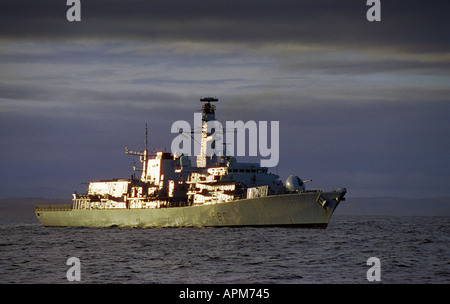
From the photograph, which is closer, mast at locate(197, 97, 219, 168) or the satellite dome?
the satellite dome

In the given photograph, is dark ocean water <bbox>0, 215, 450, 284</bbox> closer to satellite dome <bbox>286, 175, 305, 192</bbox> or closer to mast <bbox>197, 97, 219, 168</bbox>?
satellite dome <bbox>286, 175, 305, 192</bbox>

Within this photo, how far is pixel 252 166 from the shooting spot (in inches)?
2527

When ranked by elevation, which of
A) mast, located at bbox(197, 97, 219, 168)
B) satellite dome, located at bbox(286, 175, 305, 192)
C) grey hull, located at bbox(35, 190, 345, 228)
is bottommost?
grey hull, located at bbox(35, 190, 345, 228)

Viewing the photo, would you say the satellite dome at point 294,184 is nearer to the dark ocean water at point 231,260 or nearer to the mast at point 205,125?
the dark ocean water at point 231,260

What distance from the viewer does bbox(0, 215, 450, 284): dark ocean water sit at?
28.6 metres

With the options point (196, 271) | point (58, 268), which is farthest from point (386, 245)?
point (58, 268)

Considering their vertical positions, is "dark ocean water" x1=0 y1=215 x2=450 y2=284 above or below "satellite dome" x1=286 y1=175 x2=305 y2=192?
below

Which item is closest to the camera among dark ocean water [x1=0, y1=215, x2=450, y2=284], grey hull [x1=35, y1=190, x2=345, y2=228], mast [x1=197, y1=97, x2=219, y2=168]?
dark ocean water [x1=0, y1=215, x2=450, y2=284]

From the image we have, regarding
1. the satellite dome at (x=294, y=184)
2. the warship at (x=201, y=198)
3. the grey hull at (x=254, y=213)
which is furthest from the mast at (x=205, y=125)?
the satellite dome at (x=294, y=184)

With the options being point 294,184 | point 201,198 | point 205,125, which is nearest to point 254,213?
point 294,184

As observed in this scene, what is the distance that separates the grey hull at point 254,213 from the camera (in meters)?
53.4

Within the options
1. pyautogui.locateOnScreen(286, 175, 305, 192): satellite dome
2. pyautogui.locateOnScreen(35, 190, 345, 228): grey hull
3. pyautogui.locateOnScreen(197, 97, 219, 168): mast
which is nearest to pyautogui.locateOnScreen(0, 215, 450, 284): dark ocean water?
pyautogui.locateOnScreen(35, 190, 345, 228): grey hull

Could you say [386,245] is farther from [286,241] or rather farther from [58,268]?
[58,268]
